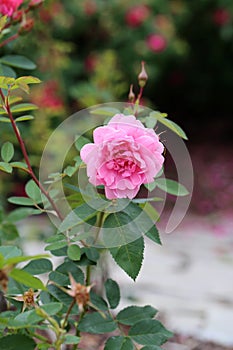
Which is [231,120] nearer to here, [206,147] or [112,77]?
[206,147]

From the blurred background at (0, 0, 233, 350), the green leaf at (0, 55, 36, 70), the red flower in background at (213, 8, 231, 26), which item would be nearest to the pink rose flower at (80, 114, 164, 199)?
the green leaf at (0, 55, 36, 70)

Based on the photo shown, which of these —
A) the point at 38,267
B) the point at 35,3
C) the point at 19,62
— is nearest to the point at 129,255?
the point at 38,267

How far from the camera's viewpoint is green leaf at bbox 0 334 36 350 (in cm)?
104

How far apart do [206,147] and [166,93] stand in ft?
2.71

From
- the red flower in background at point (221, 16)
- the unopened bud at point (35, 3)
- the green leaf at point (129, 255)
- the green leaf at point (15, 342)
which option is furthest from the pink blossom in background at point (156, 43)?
the green leaf at point (15, 342)

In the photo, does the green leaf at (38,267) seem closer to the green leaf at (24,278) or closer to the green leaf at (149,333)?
the green leaf at (149,333)

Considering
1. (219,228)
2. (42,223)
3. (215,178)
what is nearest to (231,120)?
(215,178)

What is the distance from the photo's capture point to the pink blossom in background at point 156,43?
551 centimetres

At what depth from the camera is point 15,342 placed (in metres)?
1.04

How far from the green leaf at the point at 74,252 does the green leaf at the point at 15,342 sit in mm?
227

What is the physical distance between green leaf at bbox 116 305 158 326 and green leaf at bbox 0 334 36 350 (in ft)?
0.95

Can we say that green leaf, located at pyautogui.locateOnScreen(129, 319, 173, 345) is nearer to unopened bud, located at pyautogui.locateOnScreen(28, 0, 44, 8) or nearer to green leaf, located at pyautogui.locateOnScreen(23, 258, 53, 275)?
green leaf, located at pyautogui.locateOnScreen(23, 258, 53, 275)

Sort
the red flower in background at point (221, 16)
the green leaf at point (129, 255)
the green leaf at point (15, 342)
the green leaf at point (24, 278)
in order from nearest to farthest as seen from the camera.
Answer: the green leaf at point (24, 278) < the green leaf at point (15, 342) < the green leaf at point (129, 255) < the red flower in background at point (221, 16)

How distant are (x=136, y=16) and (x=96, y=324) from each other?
465 cm
